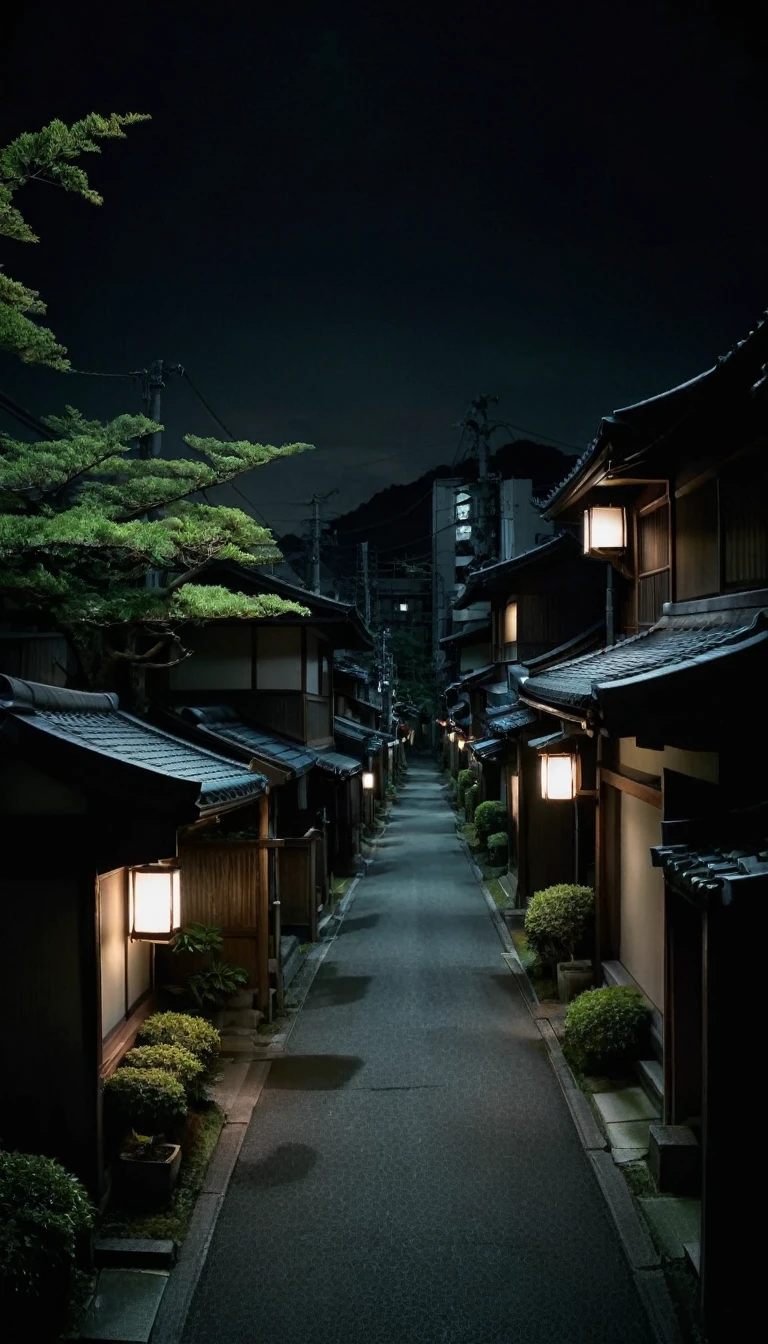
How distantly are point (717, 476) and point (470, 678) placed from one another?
1043 inches

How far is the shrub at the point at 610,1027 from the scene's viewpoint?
38.4ft

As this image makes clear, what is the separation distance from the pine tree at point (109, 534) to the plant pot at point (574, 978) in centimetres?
846

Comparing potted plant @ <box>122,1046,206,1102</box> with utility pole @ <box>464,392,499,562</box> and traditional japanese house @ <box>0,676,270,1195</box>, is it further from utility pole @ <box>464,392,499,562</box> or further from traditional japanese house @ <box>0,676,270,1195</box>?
utility pole @ <box>464,392,499,562</box>

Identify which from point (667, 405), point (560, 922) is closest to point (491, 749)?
point (560, 922)

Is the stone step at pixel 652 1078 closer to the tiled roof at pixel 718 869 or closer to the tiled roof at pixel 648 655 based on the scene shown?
the tiled roof at pixel 718 869

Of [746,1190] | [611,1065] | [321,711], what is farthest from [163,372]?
[746,1190]

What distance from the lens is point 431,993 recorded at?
1664 cm

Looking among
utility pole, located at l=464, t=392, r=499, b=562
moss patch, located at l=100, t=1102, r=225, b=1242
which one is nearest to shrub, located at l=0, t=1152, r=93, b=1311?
moss patch, located at l=100, t=1102, r=225, b=1242

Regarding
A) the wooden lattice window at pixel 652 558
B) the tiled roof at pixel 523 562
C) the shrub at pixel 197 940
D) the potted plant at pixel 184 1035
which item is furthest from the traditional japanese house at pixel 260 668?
the potted plant at pixel 184 1035

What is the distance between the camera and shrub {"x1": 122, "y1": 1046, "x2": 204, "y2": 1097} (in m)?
10.0

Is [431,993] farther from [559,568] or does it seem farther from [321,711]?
[559,568]

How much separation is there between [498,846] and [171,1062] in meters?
20.2

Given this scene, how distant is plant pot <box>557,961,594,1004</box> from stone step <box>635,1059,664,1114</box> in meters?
3.20

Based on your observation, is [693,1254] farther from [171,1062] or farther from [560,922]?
[560,922]
